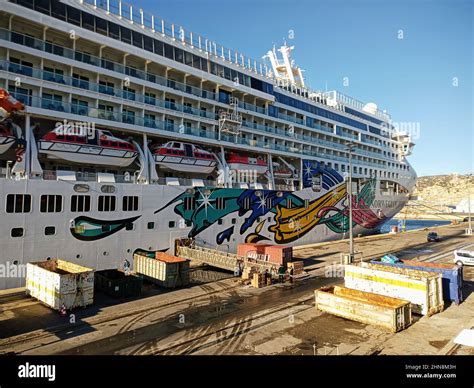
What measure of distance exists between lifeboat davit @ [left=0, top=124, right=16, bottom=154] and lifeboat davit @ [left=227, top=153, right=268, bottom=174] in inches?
579

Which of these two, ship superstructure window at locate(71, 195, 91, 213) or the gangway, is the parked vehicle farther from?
ship superstructure window at locate(71, 195, 91, 213)

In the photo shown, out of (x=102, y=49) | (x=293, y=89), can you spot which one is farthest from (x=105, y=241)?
(x=293, y=89)

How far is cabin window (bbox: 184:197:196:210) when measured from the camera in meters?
22.3

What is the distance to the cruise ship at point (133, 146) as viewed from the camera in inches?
651

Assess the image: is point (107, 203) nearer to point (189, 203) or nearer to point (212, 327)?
point (189, 203)

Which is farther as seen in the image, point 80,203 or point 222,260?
point 222,260

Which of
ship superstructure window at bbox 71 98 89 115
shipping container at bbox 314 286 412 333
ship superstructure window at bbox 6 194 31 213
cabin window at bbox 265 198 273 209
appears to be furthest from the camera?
cabin window at bbox 265 198 273 209

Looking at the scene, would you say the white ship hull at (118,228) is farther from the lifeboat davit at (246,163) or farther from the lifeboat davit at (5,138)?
the lifeboat davit at (5,138)

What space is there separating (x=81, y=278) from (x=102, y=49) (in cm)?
1476

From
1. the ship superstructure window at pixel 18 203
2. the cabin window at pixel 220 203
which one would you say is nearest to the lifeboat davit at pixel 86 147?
the ship superstructure window at pixel 18 203

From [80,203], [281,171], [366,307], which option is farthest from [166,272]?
[281,171]

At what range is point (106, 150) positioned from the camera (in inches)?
755

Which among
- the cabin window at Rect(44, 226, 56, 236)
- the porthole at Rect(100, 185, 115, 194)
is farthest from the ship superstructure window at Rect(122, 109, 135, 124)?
the cabin window at Rect(44, 226, 56, 236)

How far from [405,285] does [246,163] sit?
16943mm
